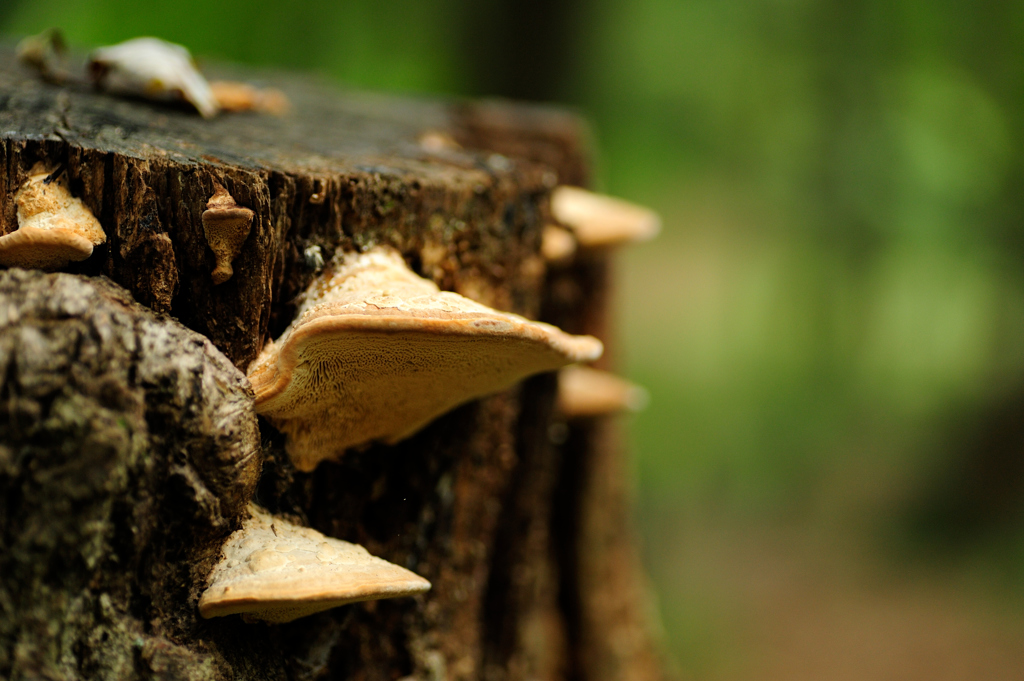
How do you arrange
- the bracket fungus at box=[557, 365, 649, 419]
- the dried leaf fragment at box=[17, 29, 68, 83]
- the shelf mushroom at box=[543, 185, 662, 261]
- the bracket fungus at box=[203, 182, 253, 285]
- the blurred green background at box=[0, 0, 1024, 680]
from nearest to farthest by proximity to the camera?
the bracket fungus at box=[203, 182, 253, 285] → the dried leaf fragment at box=[17, 29, 68, 83] → the shelf mushroom at box=[543, 185, 662, 261] → the bracket fungus at box=[557, 365, 649, 419] → the blurred green background at box=[0, 0, 1024, 680]

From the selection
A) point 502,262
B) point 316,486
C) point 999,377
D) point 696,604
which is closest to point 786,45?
point 999,377

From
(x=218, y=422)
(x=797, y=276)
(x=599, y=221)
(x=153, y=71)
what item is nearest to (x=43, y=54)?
(x=153, y=71)

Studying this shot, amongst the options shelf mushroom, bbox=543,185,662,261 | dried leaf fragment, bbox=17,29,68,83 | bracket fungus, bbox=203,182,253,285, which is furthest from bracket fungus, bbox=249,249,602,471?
dried leaf fragment, bbox=17,29,68,83

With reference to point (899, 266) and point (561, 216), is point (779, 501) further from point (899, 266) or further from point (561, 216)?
point (561, 216)

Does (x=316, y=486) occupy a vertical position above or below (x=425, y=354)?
below

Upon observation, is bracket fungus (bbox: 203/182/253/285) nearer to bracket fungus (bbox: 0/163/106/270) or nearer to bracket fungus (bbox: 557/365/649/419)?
bracket fungus (bbox: 0/163/106/270)

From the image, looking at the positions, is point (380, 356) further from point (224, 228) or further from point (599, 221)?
point (599, 221)
